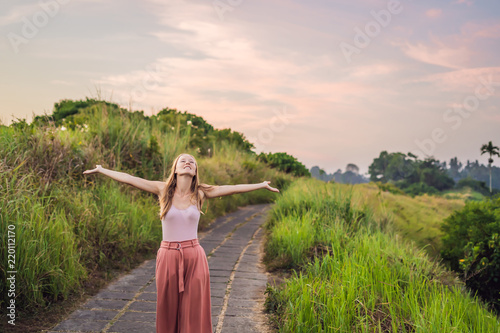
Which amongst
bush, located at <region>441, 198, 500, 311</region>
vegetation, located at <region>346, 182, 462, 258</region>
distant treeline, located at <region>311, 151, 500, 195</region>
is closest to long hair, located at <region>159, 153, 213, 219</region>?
vegetation, located at <region>346, 182, 462, 258</region>

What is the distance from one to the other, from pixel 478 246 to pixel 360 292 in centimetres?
520

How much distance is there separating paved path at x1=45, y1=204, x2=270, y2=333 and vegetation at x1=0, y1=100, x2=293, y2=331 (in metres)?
0.37

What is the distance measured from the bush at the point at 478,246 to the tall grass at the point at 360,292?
246cm

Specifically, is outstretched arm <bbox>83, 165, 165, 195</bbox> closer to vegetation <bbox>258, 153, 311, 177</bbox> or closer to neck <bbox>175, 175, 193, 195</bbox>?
neck <bbox>175, 175, 193, 195</bbox>

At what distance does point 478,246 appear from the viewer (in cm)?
782

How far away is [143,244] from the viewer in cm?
657

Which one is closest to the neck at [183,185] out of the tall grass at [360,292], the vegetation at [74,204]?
the tall grass at [360,292]

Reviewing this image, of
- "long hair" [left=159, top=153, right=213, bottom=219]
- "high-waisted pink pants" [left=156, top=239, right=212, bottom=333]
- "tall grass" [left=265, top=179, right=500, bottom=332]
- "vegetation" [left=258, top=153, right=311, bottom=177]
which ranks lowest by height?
"tall grass" [left=265, top=179, right=500, bottom=332]

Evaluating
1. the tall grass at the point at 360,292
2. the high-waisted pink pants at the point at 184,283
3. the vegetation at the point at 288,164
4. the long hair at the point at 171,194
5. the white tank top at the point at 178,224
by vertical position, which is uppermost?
the vegetation at the point at 288,164

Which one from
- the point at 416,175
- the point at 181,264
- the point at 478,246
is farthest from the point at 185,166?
the point at 416,175

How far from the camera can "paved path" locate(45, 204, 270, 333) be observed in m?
3.92

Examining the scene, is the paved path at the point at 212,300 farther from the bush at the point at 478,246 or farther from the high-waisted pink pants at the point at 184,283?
the bush at the point at 478,246

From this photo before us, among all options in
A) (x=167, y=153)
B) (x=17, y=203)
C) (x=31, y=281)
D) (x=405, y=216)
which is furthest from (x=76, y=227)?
(x=405, y=216)

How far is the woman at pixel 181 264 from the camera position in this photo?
2.85 meters
